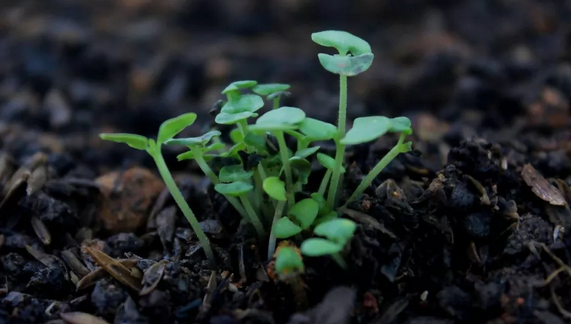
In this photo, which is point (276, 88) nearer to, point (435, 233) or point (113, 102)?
point (435, 233)

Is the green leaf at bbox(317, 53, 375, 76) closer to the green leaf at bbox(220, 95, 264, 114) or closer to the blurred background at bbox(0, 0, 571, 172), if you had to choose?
the green leaf at bbox(220, 95, 264, 114)

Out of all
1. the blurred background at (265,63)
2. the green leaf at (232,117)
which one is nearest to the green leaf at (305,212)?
the green leaf at (232,117)

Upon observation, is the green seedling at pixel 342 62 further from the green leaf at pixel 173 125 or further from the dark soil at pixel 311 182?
the green leaf at pixel 173 125

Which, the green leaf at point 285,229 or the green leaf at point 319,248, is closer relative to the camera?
the green leaf at point 319,248

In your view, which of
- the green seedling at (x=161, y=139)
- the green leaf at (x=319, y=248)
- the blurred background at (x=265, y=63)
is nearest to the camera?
the green leaf at (x=319, y=248)

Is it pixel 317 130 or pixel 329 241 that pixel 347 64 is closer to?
pixel 317 130

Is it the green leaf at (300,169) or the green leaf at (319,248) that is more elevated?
the green leaf at (300,169)

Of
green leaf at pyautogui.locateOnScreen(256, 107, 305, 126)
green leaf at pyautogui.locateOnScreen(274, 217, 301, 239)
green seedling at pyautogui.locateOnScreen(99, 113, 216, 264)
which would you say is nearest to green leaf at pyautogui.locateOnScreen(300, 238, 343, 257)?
green leaf at pyautogui.locateOnScreen(274, 217, 301, 239)
